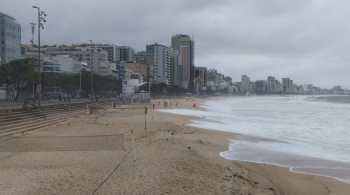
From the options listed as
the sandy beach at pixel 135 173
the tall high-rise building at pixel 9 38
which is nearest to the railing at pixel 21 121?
the sandy beach at pixel 135 173

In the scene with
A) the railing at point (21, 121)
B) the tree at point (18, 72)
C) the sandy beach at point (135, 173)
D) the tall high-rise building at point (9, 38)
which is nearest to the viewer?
the sandy beach at point (135, 173)

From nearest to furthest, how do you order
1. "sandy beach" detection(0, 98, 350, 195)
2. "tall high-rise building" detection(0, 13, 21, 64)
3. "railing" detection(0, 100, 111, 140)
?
"sandy beach" detection(0, 98, 350, 195) → "railing" detection(0, 100, 111, 140) → "tall high-rise building" detection(0, 13, 21, 64)

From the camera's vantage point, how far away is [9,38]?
9938cm

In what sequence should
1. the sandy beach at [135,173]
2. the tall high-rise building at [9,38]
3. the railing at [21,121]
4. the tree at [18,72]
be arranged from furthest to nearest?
the tall high-rise building at [9,38]
the tree at [18,72]
the railing at [21,121]
the sandy beach at [135,173]

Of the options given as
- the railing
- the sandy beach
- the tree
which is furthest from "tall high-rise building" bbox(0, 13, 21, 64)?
the sandy beach

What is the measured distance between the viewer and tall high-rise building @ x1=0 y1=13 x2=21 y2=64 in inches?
3804

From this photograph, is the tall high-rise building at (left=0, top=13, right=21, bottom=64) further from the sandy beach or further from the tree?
the sandy beach

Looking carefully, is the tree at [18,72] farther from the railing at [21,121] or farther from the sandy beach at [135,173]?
the sandy beach at [135,173]

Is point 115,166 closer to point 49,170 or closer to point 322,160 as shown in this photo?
point 49,170

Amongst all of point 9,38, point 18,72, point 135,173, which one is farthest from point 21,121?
point 9,38

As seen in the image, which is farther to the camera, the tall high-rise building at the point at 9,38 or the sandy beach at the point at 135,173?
the tall high-rise building at the point at 9,38

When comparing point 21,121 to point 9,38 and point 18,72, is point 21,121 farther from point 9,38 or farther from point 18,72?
point 9,38

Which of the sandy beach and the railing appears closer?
the sandy beach

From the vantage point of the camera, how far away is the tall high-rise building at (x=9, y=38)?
96.6m
